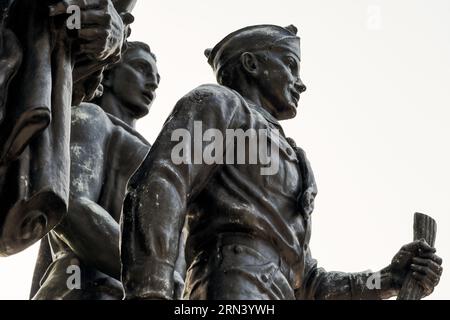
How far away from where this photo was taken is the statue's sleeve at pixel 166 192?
6863 mm

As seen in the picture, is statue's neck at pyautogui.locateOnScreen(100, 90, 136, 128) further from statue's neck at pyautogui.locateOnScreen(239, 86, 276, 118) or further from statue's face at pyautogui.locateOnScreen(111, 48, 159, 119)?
statue's neck at pyautogui.locateOnScreen(239, 86, 276, 118)

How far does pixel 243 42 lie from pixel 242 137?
3.54 ft

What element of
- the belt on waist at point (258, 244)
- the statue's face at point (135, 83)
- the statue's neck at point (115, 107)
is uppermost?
the statue's face at point (135, 83)

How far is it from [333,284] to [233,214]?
1.15 meters

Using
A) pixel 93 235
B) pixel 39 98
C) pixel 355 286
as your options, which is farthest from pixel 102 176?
pixel 39 98

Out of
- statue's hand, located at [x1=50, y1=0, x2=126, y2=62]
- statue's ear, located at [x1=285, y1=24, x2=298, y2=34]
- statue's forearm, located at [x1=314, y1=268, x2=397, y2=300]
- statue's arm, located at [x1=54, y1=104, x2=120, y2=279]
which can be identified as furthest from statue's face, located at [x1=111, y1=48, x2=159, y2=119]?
statue's hand, located at [x1=50, y1=0, x2=126, y2=62]

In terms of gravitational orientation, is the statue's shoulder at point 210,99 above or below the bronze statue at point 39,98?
above

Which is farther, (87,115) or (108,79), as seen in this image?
(108,79)

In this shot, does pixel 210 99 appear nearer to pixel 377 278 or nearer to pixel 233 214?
pixel 233 214

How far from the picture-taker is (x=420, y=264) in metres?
8.01

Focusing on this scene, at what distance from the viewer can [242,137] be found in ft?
25.9

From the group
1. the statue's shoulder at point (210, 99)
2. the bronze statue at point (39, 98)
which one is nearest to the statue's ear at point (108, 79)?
the statue's shoulder at point (210, 99)

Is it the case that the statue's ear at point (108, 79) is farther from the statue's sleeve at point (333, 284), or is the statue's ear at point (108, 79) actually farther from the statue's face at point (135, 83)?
the statue's sleeve at point (333, 284)

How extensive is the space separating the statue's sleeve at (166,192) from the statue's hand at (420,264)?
122 centimetres
